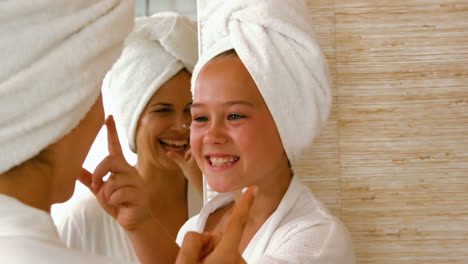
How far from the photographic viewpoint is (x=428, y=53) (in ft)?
4.40

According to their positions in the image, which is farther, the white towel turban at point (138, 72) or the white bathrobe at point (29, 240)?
the white towel turban at point (138, 72)

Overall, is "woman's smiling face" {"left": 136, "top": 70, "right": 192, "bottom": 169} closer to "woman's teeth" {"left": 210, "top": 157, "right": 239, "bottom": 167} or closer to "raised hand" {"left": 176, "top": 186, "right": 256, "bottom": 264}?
"woman's teeth" {"left": 210, "top": 157, "right": 239, "bottom": 167}

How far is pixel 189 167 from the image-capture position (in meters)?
1.27

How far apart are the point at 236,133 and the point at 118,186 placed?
218 mm

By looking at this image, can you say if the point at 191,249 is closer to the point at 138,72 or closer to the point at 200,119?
the point at 200,119

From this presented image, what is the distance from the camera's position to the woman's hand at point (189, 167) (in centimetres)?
124

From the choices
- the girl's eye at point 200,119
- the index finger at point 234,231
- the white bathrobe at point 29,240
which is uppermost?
the white bathrobe at point 29,240

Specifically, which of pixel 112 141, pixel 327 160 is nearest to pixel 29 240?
pixel 112 141

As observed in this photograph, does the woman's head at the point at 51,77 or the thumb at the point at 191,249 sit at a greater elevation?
the woman's head at the point at 51,77

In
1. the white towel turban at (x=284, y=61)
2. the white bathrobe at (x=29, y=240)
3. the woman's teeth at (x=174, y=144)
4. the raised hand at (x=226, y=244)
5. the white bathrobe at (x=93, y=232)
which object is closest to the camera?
the white bathrobe at (x=29, y=240)

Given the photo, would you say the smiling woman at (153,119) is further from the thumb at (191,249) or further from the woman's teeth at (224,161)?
the thumb at (191,249)

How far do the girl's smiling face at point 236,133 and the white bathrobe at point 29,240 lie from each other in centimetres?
46

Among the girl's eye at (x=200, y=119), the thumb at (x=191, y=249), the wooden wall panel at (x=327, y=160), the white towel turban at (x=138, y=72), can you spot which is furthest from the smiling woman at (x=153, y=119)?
the thumb at (x=191, y=249)

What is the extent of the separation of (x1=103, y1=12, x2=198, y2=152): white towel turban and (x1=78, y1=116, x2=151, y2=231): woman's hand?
27 centimetres
